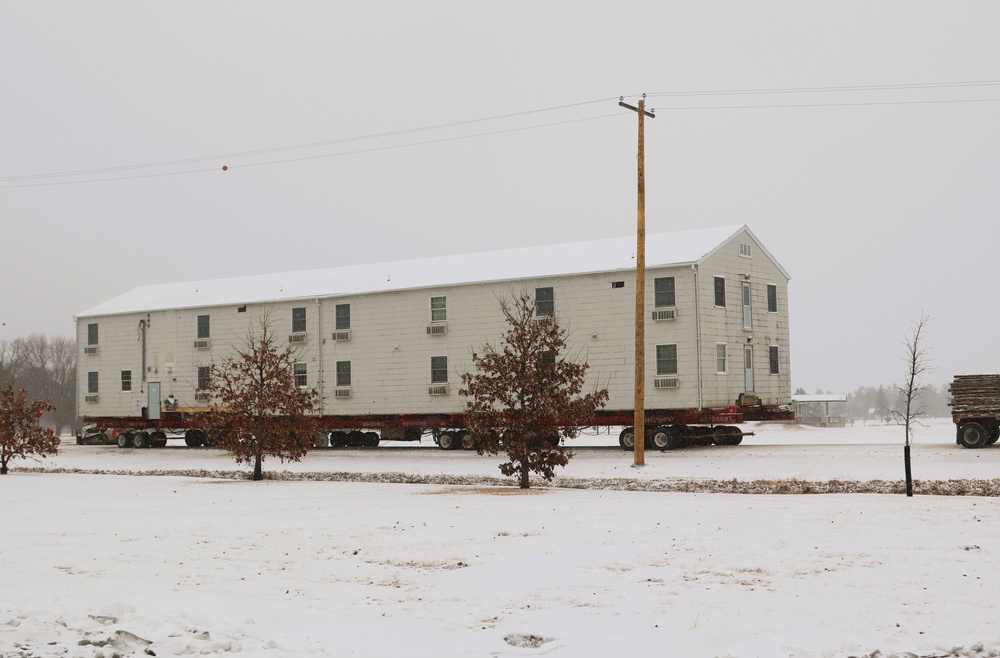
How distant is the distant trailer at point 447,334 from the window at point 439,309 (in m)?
0.08

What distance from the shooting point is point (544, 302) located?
36531 mm

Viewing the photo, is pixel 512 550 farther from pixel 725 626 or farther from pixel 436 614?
pixel 725 626

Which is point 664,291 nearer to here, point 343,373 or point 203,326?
point 343,373

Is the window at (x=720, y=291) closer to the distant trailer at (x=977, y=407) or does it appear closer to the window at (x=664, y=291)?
the window at (x=664, y=291)

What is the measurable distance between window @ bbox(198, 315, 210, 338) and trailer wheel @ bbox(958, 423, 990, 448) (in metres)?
30.5

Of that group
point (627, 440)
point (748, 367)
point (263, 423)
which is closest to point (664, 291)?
point (748, 367)

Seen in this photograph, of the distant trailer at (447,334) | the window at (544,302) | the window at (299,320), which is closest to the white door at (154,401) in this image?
the distant trailer at (447,334)

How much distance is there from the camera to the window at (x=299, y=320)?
4234 centimetres

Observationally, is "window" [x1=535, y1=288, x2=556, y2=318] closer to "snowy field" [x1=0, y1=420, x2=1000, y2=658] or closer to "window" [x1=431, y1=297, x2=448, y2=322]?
"window" [x1=431, y1=297, x2=448, y2=322]

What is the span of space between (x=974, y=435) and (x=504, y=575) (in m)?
25.2

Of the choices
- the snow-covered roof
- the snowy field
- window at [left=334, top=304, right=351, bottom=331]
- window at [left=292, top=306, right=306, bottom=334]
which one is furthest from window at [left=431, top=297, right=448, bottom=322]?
the snowy field

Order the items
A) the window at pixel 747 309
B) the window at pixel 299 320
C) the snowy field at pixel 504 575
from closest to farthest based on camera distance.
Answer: the snowy field at pixel 504 575
the window at pixel 747 309
the window at pixel 299 320

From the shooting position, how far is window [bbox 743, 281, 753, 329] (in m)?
36.1

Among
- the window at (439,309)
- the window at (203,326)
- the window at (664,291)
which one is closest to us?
the window at (664,291)
